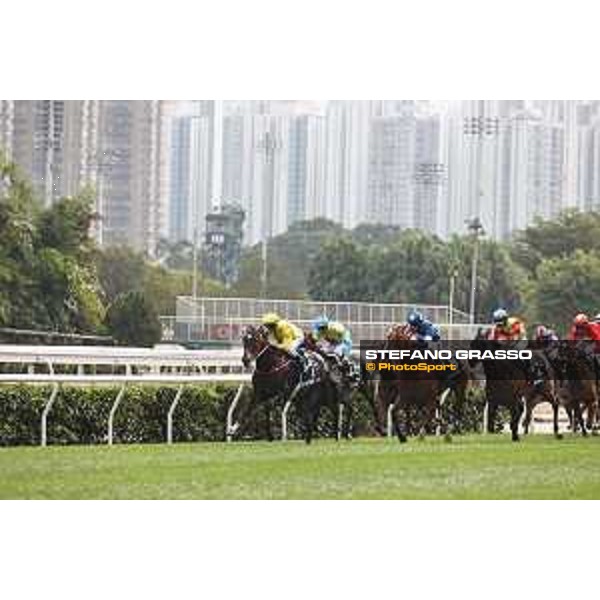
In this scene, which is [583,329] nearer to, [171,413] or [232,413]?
[232,413]

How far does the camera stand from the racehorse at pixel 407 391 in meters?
19.5

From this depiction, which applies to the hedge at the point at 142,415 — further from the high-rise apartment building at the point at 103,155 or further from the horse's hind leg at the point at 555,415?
the high-rise apartment building at the point at 103,155

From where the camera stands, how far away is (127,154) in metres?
19.4

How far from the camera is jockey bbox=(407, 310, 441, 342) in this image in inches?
763

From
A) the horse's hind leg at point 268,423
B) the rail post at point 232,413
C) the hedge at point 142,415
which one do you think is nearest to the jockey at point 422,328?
the hedge at point 142,415

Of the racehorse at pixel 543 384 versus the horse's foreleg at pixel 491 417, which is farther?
the horse's foreleg at pixel 491 417

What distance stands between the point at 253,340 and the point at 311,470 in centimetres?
86

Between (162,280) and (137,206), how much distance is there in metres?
0.48

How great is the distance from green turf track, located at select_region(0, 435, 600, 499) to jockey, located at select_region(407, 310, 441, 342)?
64 centimetres

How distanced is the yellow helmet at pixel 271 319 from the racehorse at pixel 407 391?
0.64 meters

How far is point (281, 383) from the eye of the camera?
1977 cm

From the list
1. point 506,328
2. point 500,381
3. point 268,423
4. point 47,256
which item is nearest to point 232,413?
point 268,423

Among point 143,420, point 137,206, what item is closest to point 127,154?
point 137,206

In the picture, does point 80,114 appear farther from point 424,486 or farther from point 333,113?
point 424,486
